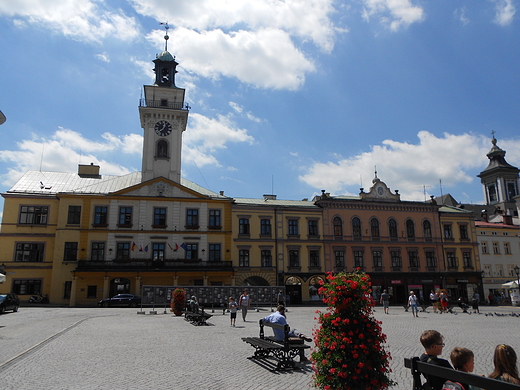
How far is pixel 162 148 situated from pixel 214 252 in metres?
14.1

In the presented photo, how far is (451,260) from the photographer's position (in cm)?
5175

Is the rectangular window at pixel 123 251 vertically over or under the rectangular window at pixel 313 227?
under

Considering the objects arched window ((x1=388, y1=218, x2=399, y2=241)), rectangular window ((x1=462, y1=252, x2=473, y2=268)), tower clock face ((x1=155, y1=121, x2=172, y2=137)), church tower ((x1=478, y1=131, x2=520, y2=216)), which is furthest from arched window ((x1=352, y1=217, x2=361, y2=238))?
church tower ((x1=478, y1=131, x2=520, y2=216))

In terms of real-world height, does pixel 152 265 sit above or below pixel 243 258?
below

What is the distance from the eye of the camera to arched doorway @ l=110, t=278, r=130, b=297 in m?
41.6

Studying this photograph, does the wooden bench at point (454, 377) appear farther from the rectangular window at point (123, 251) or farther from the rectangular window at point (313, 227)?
the rectangular window at point (313, 227)

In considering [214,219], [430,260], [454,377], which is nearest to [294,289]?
[214,219]

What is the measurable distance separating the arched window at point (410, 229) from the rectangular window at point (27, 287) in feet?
140

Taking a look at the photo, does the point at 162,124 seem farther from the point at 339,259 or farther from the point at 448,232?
the point at 448,232

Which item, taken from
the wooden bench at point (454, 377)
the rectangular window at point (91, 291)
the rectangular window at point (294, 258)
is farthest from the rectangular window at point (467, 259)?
the wooden bench at point (454, 377)

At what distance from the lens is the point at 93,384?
841 centimetres

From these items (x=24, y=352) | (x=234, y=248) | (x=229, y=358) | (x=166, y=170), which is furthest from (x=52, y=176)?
(x=229, y=358)

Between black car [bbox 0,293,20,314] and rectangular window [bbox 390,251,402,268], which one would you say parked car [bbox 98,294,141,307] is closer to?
black car [bbox 0,293,20,314]

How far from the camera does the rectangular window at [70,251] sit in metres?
41.7
